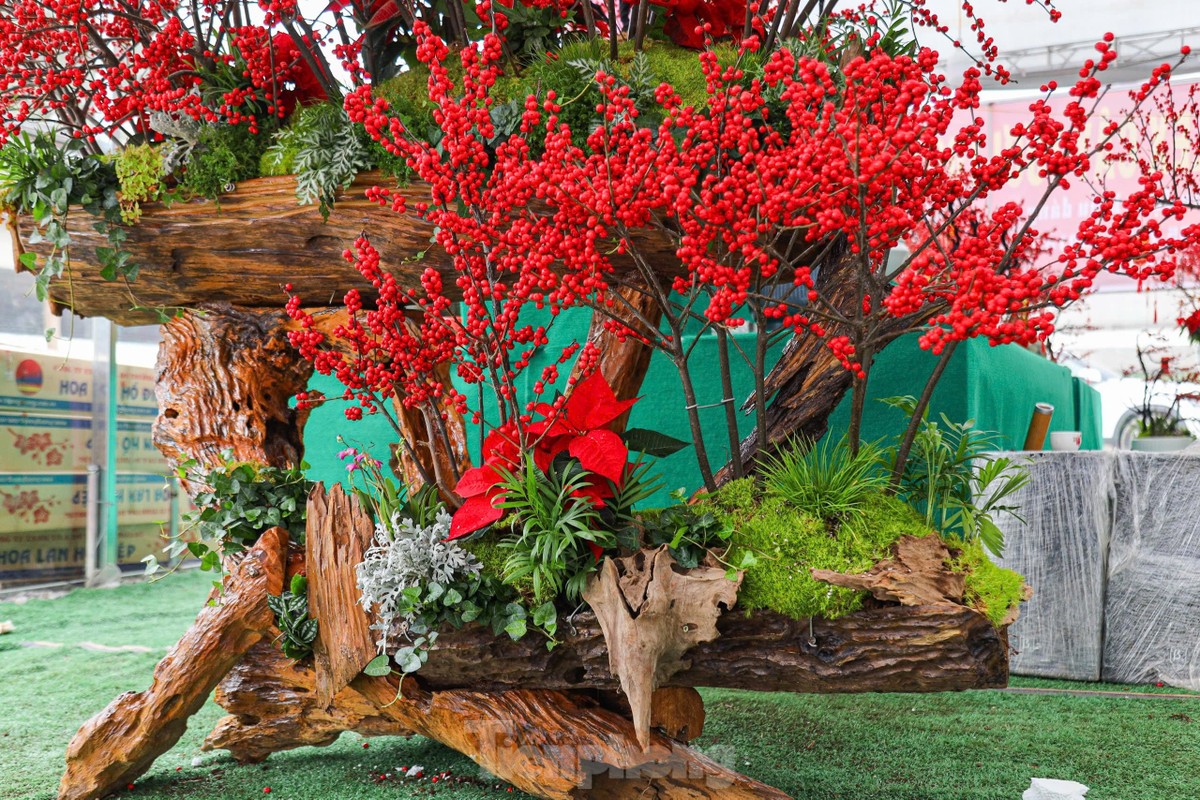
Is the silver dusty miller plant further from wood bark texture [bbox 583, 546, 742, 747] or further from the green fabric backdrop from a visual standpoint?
the green fabric backdrop

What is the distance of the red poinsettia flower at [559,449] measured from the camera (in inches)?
65.6

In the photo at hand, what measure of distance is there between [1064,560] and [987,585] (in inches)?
74.8

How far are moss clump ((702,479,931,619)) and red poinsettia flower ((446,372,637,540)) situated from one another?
0.27 m

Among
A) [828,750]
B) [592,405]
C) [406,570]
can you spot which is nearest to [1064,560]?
[828,750]

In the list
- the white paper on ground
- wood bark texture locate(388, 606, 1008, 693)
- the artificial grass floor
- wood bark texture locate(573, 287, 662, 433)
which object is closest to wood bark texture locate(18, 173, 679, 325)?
wood bark texture locate(573, 287, 662, 433)

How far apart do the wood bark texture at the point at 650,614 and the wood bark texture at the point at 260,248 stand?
0.76 metres

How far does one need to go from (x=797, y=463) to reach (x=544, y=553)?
538 mm

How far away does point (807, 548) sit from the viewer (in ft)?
5.27

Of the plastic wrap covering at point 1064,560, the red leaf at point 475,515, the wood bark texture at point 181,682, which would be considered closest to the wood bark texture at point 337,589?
the wood bark texture at point 181,682

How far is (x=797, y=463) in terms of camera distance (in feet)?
5.71

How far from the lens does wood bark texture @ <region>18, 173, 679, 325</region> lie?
6.54ft

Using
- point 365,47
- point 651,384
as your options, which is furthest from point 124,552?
point 365,47

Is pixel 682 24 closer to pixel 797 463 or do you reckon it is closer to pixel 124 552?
pixel 797 463

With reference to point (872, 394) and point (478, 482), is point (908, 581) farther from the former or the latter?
point (872, 394)
